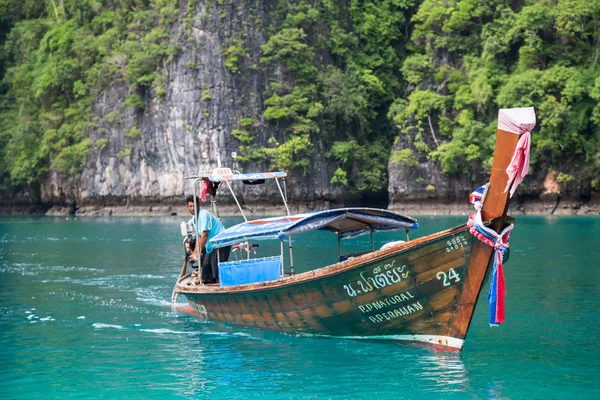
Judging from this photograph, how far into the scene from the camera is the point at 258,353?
46.8ft

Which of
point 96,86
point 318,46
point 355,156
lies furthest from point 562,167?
point 96,86

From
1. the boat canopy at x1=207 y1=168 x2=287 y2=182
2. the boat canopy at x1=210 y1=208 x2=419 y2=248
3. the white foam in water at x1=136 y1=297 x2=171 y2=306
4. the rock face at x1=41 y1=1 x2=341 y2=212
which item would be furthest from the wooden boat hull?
the rock face at x1=41 y1=1 x2=341 y2=212

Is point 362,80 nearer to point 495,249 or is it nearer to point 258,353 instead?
point 258,353

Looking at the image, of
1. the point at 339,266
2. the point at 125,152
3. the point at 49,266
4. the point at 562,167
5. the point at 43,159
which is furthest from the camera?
the point at 43,159

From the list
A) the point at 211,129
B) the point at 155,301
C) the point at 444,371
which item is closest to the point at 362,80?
the point at 211,129

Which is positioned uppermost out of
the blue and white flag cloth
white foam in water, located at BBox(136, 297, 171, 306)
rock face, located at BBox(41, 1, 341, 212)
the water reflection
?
rock face, located at BBox(41, 1, 341, 212)

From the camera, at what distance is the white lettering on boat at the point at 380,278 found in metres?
13.1

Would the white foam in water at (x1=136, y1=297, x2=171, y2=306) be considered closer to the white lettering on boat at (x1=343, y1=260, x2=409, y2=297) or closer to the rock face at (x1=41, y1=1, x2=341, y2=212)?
the white lettering on boat at (x1=343, y1=260, x2=409, y2=297)

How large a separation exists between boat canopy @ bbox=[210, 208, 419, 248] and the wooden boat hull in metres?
0.86

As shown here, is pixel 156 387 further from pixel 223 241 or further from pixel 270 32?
pixel 270 32

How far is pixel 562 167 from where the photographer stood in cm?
5069

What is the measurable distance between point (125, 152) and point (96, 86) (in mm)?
7496

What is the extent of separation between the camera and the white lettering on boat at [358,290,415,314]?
13.2 meters

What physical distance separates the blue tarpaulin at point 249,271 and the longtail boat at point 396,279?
0.02 m
